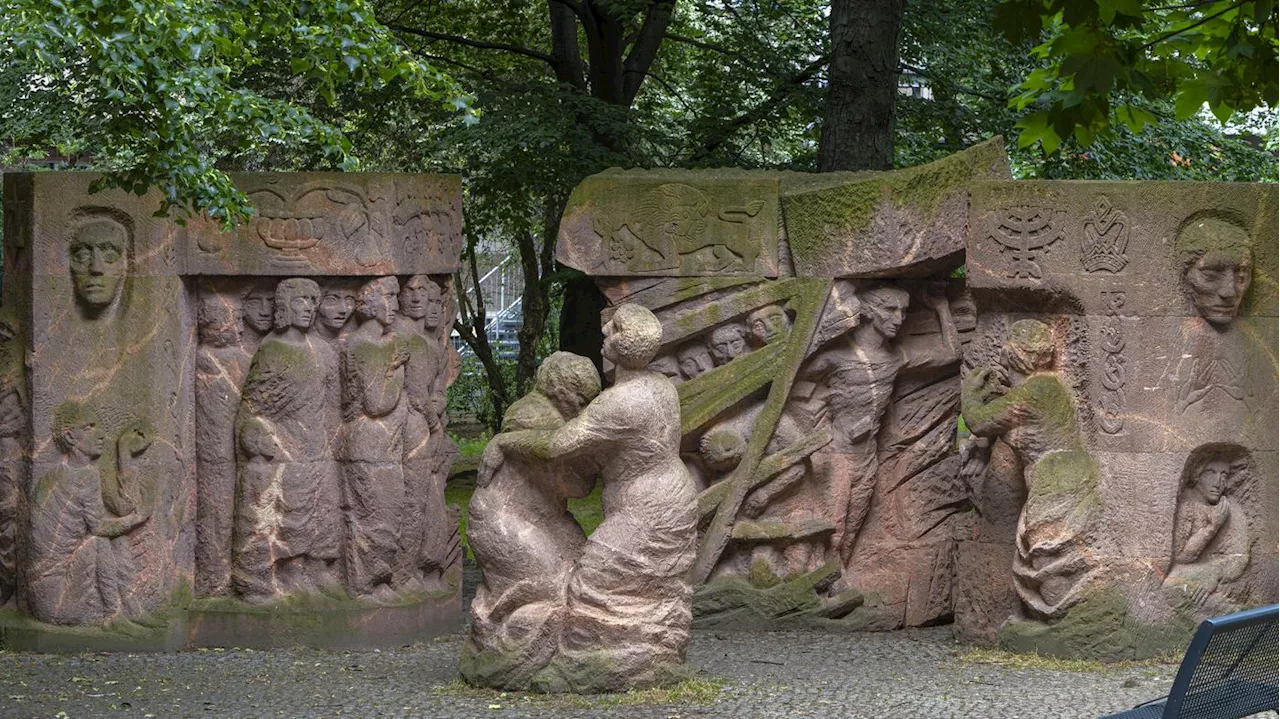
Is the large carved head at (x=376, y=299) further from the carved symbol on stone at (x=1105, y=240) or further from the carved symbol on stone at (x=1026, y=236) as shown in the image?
the carved symbol on stone at (x=1105, y=240)

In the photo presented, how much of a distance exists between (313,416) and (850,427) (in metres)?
3.30

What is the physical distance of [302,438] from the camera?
40.0 ft

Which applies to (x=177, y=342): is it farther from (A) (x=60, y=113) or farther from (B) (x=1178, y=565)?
(B) (x=1178, y=565)

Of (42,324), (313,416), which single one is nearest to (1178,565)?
(313,416)

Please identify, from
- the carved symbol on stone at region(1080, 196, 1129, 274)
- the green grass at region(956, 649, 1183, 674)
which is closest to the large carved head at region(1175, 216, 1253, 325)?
the carved symbol on stone at region(1080, 196, 1129, 274)

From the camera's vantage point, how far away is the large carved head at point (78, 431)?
11.9 m

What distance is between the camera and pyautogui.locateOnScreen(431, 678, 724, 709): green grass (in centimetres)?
985

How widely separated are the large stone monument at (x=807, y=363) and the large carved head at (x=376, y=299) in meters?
1.27

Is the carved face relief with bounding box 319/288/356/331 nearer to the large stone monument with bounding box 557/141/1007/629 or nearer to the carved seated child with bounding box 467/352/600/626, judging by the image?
the large stone monument with bounding box 557/141/1007/629

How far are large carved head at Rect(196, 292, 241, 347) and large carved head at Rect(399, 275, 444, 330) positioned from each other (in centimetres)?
100

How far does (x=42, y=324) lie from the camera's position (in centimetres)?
1190

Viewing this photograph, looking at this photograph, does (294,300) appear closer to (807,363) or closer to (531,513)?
(531,513)

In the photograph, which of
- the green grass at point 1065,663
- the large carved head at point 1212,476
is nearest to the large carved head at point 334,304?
the green grass at point 1065,663

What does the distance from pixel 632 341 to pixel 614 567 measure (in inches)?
44.0
